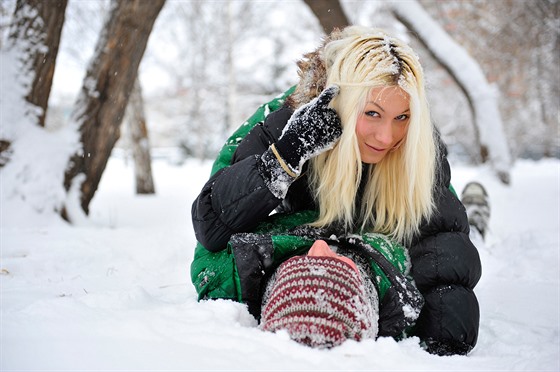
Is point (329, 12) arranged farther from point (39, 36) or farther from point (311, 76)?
point (311, 76)

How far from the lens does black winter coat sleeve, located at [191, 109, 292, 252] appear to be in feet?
5.43

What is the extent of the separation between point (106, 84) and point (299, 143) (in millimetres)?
2539

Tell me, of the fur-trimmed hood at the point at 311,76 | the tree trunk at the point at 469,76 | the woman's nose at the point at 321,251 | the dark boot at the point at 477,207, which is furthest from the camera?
the tree trunk at the point at 469,76

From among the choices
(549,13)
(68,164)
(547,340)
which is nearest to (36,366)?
(547,340)

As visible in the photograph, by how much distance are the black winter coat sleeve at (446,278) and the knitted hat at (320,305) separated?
1.35ft

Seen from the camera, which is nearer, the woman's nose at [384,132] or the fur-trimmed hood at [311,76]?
the woman's nose at [384,132]

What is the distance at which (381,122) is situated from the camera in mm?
1724

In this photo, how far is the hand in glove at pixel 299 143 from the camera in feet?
5.37

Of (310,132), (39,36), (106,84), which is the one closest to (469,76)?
(106,84)

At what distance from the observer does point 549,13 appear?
263 inches

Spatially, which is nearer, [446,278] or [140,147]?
[446,278]

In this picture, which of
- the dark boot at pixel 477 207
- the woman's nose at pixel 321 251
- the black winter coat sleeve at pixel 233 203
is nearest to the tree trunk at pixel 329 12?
the dark boot at pixel 477 207

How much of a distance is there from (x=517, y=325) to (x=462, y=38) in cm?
1143

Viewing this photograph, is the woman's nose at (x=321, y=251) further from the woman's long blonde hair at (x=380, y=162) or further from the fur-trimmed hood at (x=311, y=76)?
the fur-trimmed hood at (x=311, y=76)
